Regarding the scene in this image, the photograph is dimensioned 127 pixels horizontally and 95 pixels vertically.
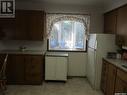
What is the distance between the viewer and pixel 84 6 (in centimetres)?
509

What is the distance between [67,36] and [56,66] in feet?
3.84

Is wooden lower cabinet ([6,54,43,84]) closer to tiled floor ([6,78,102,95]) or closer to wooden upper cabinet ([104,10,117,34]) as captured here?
tiled floor ([6,78,102,95])

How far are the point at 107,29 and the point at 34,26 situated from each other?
222 centimetres

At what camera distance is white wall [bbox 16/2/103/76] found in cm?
500

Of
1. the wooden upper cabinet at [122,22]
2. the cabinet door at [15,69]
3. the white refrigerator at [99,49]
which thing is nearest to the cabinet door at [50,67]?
the cabinet door at [15,69]

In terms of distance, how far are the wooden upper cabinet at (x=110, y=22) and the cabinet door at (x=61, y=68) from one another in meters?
→ 1.55

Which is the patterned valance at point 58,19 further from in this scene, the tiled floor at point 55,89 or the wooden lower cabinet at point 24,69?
the tiled floor at point 55,89

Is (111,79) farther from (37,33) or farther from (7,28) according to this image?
(7,28)

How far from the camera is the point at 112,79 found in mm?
3295

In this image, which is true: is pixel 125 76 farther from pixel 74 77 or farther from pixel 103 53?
pixel 74 77

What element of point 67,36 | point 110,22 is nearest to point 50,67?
point 67,36

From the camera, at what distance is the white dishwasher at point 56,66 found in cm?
457

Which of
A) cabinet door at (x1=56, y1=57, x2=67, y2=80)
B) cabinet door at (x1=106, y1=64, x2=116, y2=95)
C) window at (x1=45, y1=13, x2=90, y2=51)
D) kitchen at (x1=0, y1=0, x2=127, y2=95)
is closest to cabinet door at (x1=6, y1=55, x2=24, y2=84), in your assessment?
kitchen at (x1=0, y1=0, x2=127, y2=95)

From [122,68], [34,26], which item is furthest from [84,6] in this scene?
[122,68]
